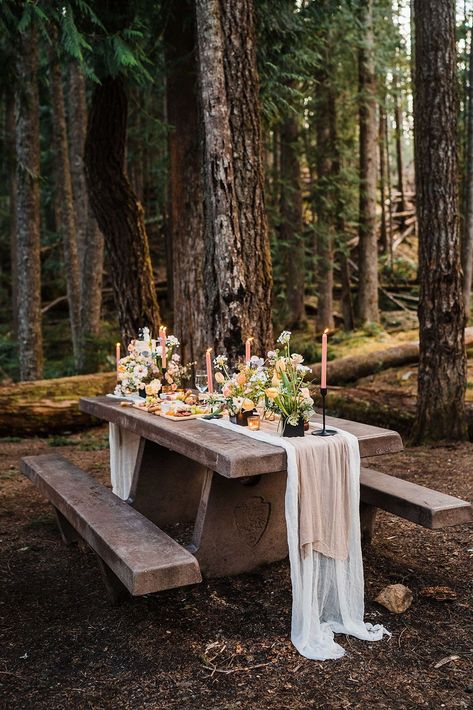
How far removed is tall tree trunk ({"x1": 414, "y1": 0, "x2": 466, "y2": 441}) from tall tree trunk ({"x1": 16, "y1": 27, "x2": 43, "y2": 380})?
611cm

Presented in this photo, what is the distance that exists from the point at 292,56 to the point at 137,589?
803 cm

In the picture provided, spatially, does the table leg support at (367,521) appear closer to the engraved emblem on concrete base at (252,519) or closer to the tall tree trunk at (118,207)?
the engraved emblem on concrete base at (252,519)

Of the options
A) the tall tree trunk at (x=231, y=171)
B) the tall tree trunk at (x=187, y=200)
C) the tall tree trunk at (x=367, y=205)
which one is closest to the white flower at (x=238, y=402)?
the tall tree trunk at (x=231, y=171)

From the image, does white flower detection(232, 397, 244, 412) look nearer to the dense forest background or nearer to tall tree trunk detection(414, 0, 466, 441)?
the dense forest background

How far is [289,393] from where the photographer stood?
368cm

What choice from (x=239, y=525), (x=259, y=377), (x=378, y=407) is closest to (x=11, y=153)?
(x=378, y=407)

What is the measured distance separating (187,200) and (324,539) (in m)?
5.70

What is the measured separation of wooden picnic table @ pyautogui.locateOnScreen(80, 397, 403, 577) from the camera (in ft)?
11.3

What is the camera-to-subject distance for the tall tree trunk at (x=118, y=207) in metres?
8.70

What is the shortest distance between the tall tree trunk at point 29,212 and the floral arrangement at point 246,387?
25.0 feet

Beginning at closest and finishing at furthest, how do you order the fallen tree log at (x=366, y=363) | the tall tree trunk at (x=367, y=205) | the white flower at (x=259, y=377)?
the white flower at (x=259, y=377) → the fallen tree log at (x=366, y=363) → the tall tree trunk at (x=367, y=205)

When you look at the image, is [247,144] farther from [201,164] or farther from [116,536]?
[116,536]

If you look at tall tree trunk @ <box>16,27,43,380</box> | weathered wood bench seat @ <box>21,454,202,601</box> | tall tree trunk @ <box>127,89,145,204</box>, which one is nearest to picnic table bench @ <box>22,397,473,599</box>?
weathered wood bench seat @ <box>21,454,202,601</box>

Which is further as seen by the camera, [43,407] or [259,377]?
[43,407]
